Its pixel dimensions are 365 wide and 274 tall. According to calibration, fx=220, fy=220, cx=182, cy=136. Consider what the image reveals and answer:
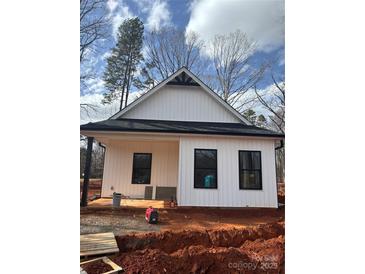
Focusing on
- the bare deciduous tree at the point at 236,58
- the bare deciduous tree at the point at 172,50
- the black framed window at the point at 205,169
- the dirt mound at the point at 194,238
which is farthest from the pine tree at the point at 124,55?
the black framed window at the point at 205,169

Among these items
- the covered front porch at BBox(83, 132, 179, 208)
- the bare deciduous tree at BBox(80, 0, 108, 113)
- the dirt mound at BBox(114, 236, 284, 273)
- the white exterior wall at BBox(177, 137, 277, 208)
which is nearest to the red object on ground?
the dirt mound at BBox(114, 236, 284, 273)

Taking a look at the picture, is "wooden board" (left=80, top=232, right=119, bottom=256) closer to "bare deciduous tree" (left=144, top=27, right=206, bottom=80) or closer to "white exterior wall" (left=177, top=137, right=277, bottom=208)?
"white exterior wall" (left=177, top=137, right=277, bottom=208)

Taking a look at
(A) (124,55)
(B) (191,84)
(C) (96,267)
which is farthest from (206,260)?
(B) (191,84)

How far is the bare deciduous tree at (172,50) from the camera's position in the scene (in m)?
2.26

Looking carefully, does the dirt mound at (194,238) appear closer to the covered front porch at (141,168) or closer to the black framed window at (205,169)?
the black framed window at (205,169)

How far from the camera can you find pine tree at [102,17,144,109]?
7.21 feet

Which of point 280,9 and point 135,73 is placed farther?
point 135,73

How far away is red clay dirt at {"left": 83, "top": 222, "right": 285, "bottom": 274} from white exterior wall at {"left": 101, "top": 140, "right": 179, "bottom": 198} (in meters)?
2.17

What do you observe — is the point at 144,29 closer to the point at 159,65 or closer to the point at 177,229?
the point at 159,65

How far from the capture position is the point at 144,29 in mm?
2213

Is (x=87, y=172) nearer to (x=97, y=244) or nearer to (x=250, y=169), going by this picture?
(x=97, y=244)

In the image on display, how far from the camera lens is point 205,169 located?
3732mm
